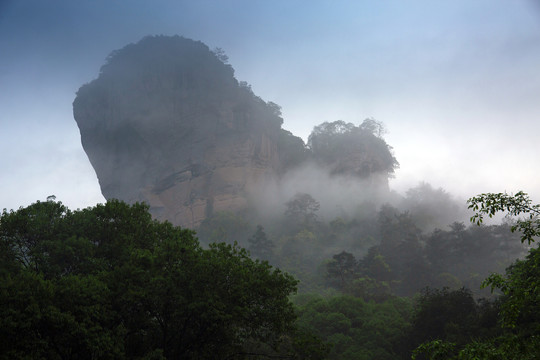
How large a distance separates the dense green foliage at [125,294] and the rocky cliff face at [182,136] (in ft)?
184

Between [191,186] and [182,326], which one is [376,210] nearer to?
[191,186]

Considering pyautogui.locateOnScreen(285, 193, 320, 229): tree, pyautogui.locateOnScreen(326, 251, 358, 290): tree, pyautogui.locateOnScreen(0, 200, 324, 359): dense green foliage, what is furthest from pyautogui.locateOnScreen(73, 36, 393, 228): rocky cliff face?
pyautogui.locateOnScreen(0, 200, 324, 359): dense green foliage

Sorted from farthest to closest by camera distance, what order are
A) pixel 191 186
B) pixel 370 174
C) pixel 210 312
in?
pixel 370 174
pixel 191 186
pixel 210 312

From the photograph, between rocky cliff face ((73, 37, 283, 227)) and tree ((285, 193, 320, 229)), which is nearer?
tree ((285, 193, 320, 229))

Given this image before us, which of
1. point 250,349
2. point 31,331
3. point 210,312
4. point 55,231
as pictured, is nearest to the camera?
point 31,331

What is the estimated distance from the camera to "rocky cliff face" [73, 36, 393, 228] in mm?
74938

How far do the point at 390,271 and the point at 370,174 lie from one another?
3995 cm

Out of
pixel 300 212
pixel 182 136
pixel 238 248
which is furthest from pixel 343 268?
pixel 182 136

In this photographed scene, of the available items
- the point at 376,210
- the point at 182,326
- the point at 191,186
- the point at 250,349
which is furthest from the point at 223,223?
the point at 182,326

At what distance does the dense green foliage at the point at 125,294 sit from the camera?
32.0 feet

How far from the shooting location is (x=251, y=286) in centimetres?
1234

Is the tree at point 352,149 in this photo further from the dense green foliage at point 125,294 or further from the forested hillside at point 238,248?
the dense green foliage at point 125,294

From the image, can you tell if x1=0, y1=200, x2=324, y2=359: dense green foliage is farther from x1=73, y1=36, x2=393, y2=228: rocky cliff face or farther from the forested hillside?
x1=73, y1=36, x2=393, y2=228: rocky cliff face

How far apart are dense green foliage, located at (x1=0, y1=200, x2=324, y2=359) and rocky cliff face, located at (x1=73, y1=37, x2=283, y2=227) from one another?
5645cm
